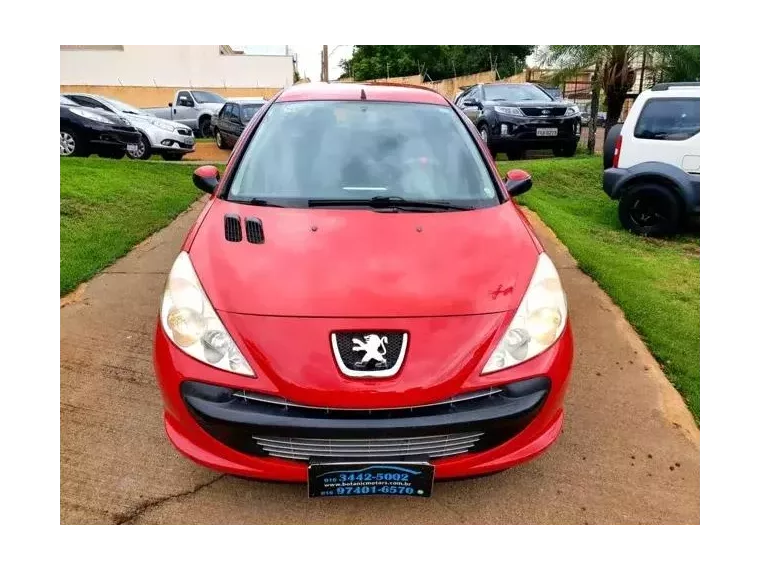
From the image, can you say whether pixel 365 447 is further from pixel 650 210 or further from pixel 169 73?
pixel 169 73

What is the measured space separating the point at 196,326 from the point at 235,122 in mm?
13091

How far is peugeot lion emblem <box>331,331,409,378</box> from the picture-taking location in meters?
2.07

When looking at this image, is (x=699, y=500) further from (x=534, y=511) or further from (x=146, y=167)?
(x=146, y=167)

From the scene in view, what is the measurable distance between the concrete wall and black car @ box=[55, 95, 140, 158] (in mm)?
18769

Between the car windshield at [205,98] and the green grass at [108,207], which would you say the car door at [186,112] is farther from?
the green grass at [108,207]

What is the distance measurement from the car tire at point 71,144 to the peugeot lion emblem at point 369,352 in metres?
10.1

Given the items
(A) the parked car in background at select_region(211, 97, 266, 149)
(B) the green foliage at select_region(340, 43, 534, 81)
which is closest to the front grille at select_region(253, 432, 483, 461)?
(A) the parked car in background at select_region(211, 97, 266, 149)

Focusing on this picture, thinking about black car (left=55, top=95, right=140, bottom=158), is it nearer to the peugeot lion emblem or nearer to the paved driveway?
the paved driveway

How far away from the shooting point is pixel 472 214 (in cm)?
285

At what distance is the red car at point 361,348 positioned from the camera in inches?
80.8

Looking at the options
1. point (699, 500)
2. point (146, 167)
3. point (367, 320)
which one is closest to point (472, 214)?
point (367, 320)

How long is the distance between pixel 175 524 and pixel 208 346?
77cm

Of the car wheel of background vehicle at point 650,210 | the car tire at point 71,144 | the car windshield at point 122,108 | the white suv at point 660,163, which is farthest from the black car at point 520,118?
the car tire at point 71,144

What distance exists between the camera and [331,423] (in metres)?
2.02
